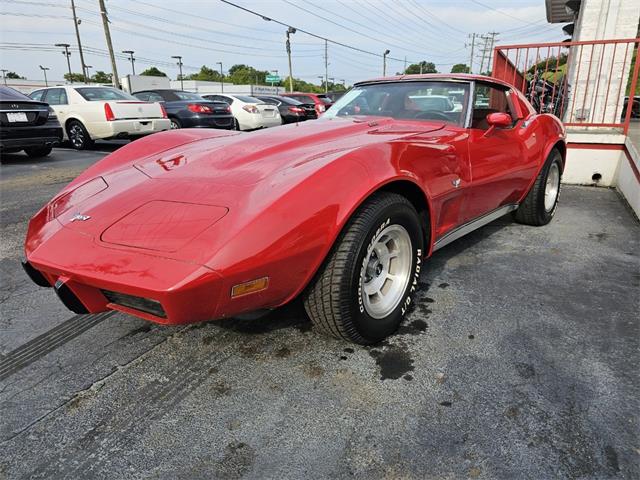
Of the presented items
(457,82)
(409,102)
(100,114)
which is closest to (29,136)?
(100,114)

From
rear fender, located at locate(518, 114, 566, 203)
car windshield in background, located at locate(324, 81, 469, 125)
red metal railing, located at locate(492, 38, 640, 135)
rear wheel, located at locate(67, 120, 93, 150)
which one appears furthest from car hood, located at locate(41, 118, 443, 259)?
rear wheel, located at locate(67, 120, 93, 150)

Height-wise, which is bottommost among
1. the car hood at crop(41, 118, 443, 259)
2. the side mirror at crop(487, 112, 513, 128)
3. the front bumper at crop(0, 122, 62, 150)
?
the front bumper at crop(0, 122, 62, 150)

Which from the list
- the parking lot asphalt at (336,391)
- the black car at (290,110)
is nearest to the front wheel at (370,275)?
the parking lot asphalt at (336,391)

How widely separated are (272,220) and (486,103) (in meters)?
2.47

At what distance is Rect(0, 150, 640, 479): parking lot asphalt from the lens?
154 centimetres

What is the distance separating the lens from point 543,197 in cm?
410

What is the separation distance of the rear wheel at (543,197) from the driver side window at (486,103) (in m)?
0.68

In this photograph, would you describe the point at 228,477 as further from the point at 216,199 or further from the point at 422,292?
the point at 422,292

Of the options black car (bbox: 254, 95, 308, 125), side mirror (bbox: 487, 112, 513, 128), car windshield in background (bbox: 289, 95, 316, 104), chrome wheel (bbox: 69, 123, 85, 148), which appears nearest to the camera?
side mirror (bbox: 487, 112, 513, 128)

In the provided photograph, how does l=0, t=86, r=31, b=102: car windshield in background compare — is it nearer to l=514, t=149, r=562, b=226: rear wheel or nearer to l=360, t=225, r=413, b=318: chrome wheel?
l=360, t=225, r=413, b=318: chrome wheel

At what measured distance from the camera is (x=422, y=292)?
2.82 m

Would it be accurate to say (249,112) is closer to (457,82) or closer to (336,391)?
(457,82)

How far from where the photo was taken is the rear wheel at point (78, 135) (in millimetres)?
9289

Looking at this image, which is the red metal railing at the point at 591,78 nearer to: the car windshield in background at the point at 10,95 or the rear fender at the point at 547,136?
the rear fender at the point at 547,136
